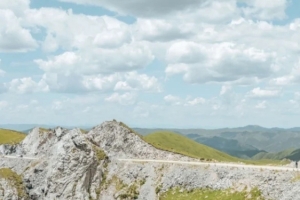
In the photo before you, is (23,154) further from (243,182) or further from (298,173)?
(298,173)

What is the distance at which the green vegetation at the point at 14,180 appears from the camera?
388 feet

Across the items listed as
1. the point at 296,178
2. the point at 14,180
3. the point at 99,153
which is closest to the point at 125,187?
the point at 99,153

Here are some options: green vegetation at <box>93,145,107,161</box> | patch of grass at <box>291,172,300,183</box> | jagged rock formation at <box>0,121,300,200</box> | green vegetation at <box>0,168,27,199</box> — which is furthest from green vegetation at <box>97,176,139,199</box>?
patch of grass at <box>291,172,300,183</box>

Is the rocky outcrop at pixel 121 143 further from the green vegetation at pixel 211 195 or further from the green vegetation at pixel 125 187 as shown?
the green vegetation at pixel 211 195

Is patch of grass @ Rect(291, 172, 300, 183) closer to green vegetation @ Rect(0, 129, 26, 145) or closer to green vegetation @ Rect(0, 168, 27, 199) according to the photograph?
green vegetation @ Rect(0, 168, 27, 199)

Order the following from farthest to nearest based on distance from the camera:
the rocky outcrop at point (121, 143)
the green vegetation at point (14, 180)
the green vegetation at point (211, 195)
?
the rocky outcrop at point (121, 143) → the green vegetation at point (14, 180) → the green vegetation at point (211, 195)

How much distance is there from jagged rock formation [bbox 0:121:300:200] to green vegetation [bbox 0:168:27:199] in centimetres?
30

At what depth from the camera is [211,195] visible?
295 feet

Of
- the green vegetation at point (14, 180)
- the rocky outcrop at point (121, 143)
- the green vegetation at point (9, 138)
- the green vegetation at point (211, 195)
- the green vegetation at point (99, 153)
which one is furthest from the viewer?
the green vegetation at point (9, 138)

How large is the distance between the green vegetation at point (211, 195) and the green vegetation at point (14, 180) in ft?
141

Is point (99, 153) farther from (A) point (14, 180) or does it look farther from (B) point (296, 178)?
(B) point (296, 178)

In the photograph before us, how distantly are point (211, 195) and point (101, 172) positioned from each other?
129 feet

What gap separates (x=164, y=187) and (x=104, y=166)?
23.6 m

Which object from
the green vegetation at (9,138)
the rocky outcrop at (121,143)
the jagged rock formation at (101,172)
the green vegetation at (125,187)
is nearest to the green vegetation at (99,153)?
the jagged rock formation at (101,172)
